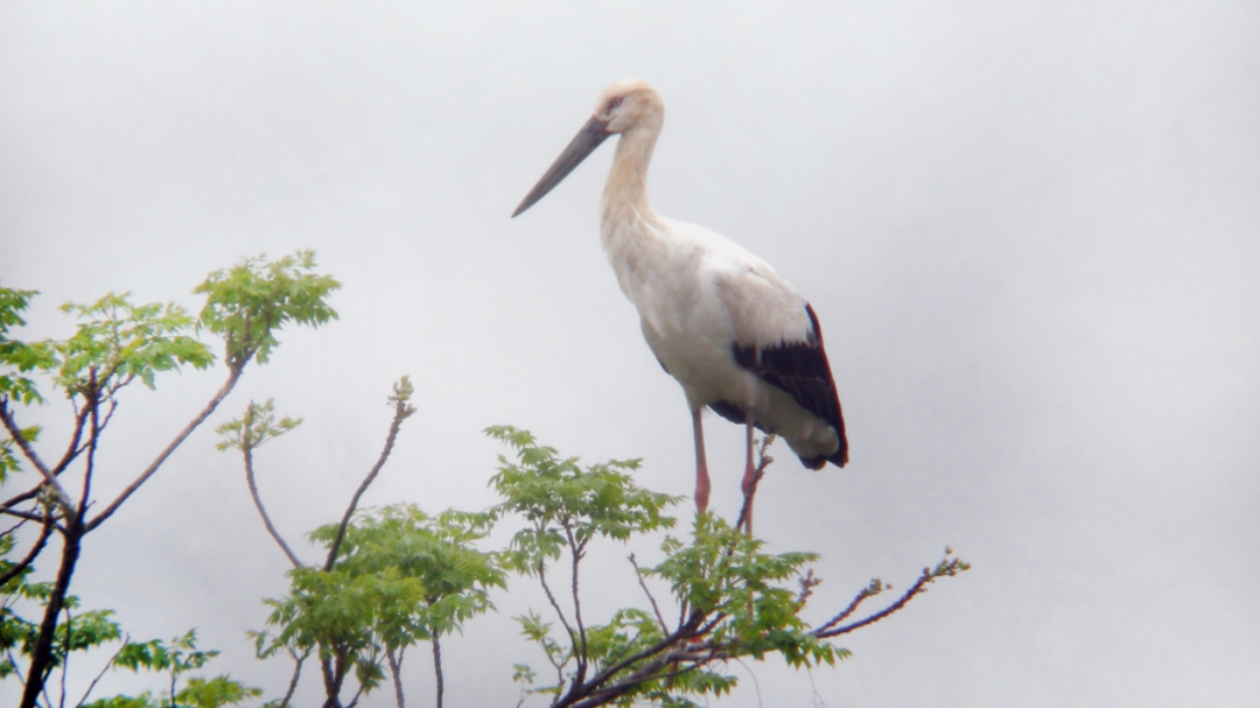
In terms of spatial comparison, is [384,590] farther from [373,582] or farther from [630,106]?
[630,106]

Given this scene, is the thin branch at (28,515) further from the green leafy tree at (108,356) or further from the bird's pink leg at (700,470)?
the bird's pink leg at (700,470)

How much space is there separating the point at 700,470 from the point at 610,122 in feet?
4.87

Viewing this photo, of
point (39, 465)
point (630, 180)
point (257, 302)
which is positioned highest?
point (630, 180)

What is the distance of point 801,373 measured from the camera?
4.24 m

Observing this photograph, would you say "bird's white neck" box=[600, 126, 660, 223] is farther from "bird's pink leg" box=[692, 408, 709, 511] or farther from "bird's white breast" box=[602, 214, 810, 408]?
"bird's pink leg" box=[692, 408, 709, 511]

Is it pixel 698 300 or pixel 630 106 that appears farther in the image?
pixel 630 106

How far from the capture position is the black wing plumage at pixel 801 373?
13.3ft

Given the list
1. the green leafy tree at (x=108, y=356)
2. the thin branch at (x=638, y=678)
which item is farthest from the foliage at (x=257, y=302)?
the thin branch at (x=638, y=678)

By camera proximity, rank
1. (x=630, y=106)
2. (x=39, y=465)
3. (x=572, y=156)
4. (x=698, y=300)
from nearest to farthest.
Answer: (x=39, y=465) < (x=698, y=300) < (x=630, y=106) < (x=572, y=156)


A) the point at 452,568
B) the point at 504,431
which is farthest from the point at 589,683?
the point at 504,431

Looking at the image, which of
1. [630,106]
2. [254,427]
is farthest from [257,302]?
[630,106]

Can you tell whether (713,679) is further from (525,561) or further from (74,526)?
(74,526)

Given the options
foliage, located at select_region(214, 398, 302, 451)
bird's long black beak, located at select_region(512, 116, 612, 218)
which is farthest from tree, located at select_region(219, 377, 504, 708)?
bird's long black beak, located at select_region(512, 116, 612, 218)

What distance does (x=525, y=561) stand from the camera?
316cm
